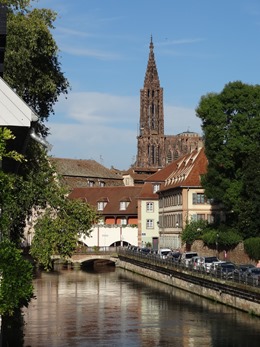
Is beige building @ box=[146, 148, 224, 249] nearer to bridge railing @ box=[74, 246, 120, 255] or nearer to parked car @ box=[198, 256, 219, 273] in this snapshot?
bridge railing @ box=[74, 246, 120, 255]

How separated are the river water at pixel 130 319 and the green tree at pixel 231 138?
9696mm

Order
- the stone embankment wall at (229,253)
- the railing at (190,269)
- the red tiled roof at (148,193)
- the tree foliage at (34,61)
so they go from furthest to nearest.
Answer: the red tiled roof at (148,193), the stone embankment wall at (229,253), the railing at (190,269), the tree foliage at (34,61)

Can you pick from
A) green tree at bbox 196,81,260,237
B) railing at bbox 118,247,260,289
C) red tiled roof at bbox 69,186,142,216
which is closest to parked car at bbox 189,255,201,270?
railing at bbox 118,247,260,289

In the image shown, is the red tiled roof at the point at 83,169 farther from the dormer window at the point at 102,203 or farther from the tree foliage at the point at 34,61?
the tree foliage at the point at 34,61

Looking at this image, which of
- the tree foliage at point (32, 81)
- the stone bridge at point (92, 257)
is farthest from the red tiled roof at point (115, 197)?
the tree foliage at point (32, 81)

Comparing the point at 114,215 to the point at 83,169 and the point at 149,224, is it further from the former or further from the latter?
the point at 83,169

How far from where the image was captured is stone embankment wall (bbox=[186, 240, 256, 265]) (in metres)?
70.5

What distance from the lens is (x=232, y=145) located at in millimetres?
70625

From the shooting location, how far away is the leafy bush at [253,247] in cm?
6612

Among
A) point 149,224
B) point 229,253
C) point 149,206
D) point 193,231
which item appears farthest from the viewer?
point 149,206

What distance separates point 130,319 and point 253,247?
2015 centimetres

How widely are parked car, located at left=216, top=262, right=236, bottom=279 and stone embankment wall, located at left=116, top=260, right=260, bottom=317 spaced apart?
1167 mm

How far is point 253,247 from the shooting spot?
66.8 m

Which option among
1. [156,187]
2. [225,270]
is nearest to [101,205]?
[156,187]
